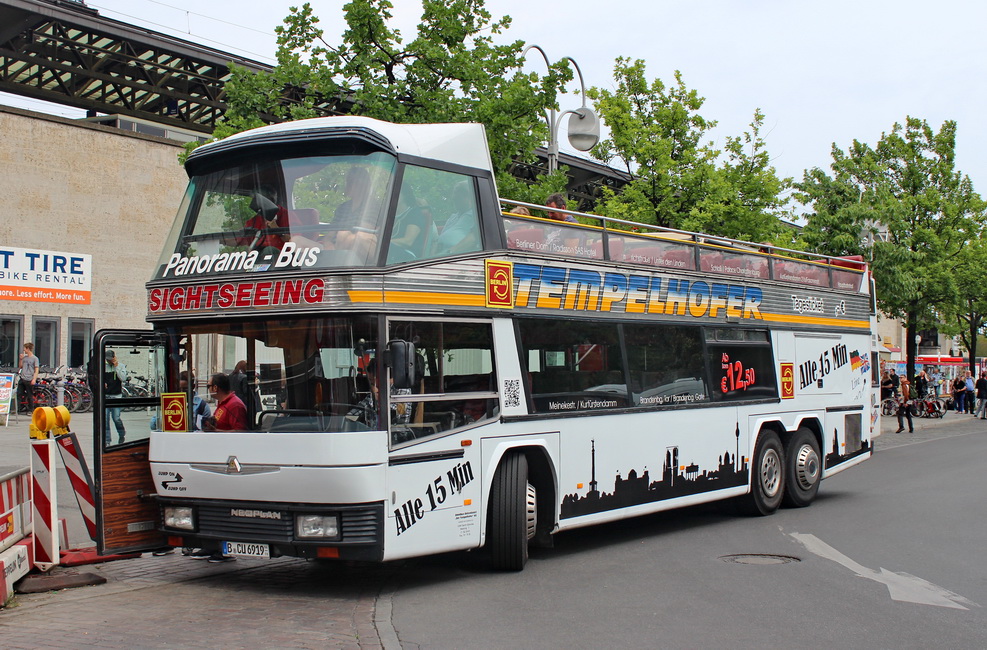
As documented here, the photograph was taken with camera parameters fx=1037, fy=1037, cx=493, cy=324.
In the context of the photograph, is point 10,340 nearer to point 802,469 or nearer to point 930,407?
point 802,469

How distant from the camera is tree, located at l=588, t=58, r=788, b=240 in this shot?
23016mm

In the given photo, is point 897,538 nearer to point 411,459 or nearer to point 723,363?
point 723,363

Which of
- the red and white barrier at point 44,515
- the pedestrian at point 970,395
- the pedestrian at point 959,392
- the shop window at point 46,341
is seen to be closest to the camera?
the red and white barrier at point 44,515

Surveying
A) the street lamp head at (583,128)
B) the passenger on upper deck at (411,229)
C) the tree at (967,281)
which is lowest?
the passenger on upper deck at (411,229)

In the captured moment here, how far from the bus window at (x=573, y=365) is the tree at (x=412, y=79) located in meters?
7.70

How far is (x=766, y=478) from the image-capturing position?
42.6 ft

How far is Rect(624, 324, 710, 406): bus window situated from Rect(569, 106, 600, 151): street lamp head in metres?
8.22

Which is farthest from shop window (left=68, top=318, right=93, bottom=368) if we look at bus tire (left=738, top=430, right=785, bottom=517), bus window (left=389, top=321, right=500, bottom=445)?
bus window (left=389, top=321, right=500, bottom=445)

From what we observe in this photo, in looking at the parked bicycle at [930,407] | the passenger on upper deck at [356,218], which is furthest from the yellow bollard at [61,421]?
the parked bicycle at [930,407]

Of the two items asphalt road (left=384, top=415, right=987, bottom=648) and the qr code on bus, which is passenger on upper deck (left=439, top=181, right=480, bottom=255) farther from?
asphalt road (left=384, top=415, right=987, bottom=648)

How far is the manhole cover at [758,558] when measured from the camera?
9531 mm

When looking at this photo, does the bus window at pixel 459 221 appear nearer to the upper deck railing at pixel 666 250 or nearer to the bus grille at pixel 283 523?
the upper deck railing at pixel 666 250

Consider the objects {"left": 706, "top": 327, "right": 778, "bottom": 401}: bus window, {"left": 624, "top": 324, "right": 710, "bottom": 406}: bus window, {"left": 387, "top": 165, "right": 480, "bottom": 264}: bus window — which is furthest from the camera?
{"left": 706, "top": 327, "right": 778, "bottom": 401}: bus window

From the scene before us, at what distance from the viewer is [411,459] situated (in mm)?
8109
